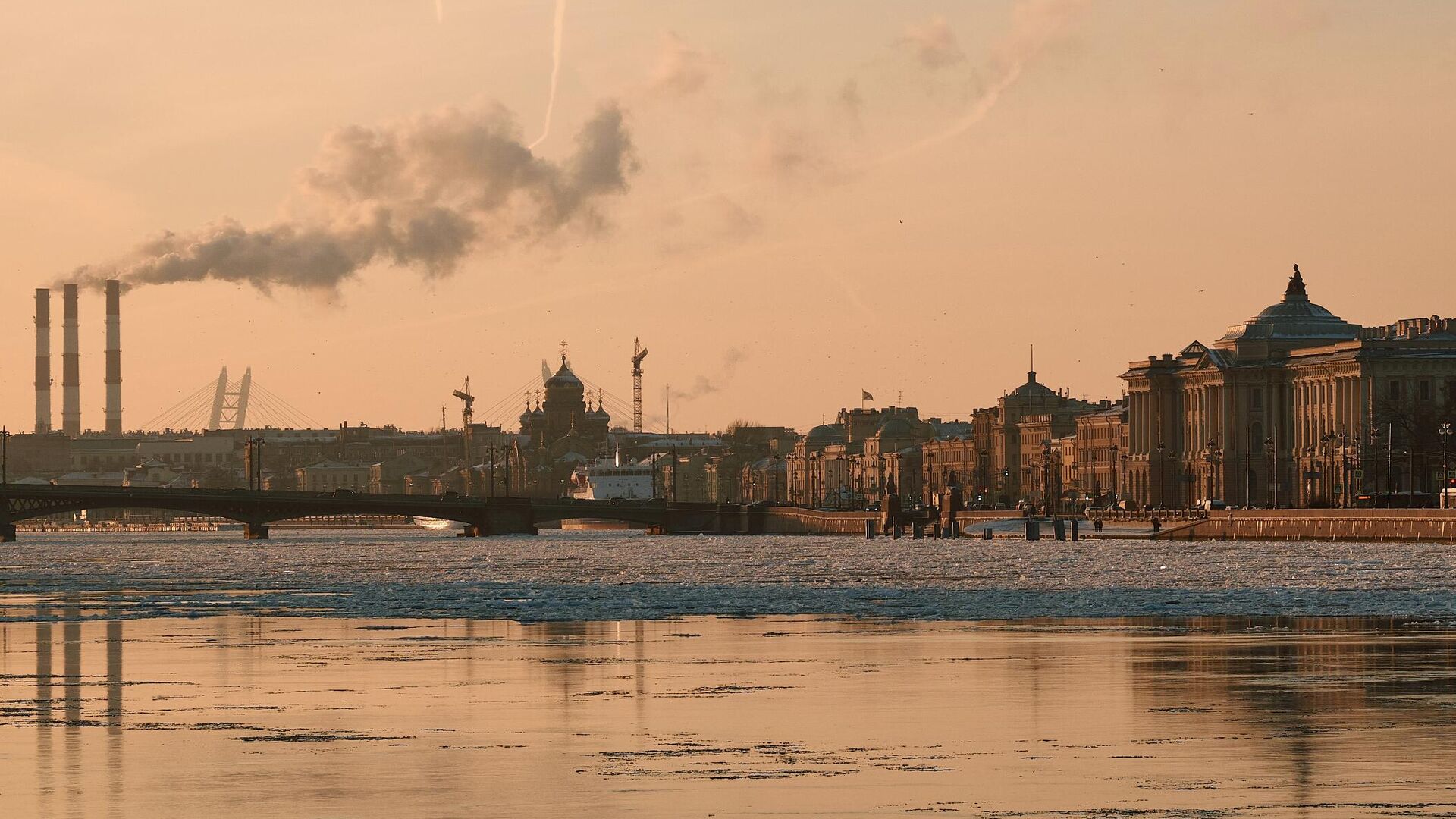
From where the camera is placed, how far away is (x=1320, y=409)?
593ft

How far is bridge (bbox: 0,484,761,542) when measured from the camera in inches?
6422

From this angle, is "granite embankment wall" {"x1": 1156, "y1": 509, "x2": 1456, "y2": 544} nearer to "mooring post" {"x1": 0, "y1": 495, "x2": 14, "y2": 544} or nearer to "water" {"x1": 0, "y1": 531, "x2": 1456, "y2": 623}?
"water" {"x1": 0, "y1": 531, "x2": 1456, "y2": 623}

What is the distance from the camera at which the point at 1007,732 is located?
24.5 m

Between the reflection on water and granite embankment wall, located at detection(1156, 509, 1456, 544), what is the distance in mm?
72198

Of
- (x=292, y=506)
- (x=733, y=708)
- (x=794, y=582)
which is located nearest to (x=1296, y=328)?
(x=292, y=506)

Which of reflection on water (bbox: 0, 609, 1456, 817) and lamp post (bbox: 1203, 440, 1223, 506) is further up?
lamp post (bbox: 1203, 440, 1223, 506)

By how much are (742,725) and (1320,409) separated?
525 ft

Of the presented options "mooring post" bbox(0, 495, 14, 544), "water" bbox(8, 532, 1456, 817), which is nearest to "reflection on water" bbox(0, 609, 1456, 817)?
"water" bbox(8, 532, 1456, 817)

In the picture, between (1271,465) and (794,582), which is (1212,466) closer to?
(1271,465)

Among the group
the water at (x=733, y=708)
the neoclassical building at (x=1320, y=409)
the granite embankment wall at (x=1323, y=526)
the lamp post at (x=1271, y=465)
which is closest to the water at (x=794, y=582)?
the water at (x=733, y=708)

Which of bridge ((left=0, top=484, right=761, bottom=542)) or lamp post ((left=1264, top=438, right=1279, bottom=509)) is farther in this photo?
lamp post ((left=1264, top=438, right=1279, bottom=509))

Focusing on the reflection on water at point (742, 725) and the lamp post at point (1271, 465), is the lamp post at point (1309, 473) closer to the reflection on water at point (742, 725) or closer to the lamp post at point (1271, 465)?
the lamp post at point (1271, 465)

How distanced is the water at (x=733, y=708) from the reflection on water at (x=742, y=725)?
0.06m

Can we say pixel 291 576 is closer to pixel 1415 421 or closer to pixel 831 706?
pixel 831 706
